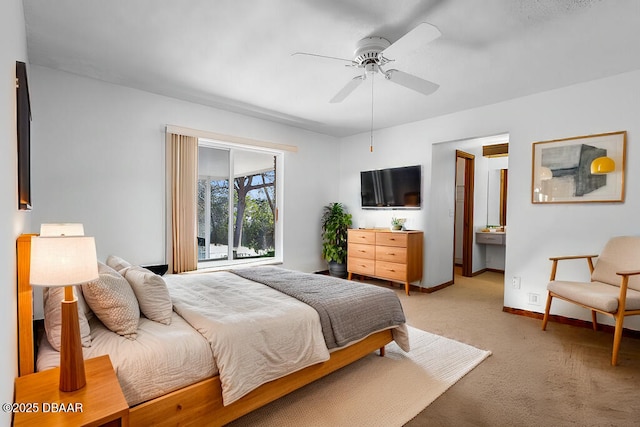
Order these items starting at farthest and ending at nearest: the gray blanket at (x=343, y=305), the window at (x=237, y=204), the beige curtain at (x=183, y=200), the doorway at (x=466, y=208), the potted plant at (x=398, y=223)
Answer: the doorway at (x=466, y=208) → the potted plant at (x=398, y=223) → the window at (x=237, y=204) → the beige curtain at (x=183, y=200) → the gray blanket at (x=343, y=305)

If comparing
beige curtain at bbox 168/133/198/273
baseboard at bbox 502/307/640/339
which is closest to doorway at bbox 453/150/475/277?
baseboard at bbox 502/307/640/339

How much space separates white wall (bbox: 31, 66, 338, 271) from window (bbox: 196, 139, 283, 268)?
0.48 m

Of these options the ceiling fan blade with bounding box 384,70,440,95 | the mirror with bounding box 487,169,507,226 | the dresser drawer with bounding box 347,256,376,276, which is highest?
the ceiling fan blade with bounding box 384,70,440,95

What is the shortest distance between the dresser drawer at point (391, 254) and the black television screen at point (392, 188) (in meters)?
0.79

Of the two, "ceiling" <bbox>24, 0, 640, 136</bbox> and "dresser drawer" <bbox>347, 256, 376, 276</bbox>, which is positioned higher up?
"ceiling" <bbox>24, 0, 640, 136</bbox>

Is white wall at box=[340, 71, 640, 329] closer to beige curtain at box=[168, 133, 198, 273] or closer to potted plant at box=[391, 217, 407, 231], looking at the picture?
potted plant at box=[391, 217, 407, 231]

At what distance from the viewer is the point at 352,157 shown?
5824 mm

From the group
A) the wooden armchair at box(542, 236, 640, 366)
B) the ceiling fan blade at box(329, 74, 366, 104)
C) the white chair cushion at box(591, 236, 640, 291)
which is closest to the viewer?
the wooden armchair at box(542, 236, 640, 366)

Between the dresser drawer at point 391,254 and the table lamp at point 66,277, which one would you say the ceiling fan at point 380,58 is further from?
the dresser drawer at point 391,254

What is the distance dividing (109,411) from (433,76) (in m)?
3.51

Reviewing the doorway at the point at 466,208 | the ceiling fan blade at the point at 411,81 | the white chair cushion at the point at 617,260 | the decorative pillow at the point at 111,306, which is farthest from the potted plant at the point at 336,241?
the decorative pillow at the point at 111,306

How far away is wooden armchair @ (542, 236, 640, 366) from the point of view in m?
2.52

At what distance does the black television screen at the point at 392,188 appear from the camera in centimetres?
486

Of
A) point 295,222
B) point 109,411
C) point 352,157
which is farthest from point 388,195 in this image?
point 109,411
